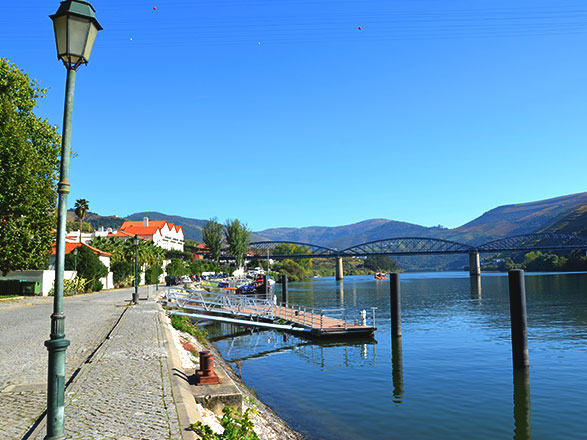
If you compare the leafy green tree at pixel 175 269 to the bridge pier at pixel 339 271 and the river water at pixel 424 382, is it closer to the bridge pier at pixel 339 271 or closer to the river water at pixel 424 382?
the river water at pixel 424 382

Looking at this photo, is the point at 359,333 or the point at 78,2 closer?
the point at 78,2

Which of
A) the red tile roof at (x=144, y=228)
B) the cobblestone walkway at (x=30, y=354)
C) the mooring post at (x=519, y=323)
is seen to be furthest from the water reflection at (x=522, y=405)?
the red tile roof at (x=144, y=228)

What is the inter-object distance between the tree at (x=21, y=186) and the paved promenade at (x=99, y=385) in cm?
1103

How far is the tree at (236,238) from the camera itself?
402 feet

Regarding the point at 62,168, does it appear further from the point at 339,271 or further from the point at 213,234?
the point at 339,271

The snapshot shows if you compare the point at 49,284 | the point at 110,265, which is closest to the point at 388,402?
the point at 49,284

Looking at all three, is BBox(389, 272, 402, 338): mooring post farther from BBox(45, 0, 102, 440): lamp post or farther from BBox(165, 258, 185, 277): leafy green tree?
BBox(165, 258, 185, 277): leafy green tree

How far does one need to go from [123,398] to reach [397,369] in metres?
15.2

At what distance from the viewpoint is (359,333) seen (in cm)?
2953

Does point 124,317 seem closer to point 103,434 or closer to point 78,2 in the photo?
point 103,434

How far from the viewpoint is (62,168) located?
6.52m

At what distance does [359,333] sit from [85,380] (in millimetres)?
21375

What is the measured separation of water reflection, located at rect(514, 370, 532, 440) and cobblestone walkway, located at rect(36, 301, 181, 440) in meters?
10.1

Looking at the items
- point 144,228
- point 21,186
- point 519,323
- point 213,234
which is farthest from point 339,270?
point 519,323
